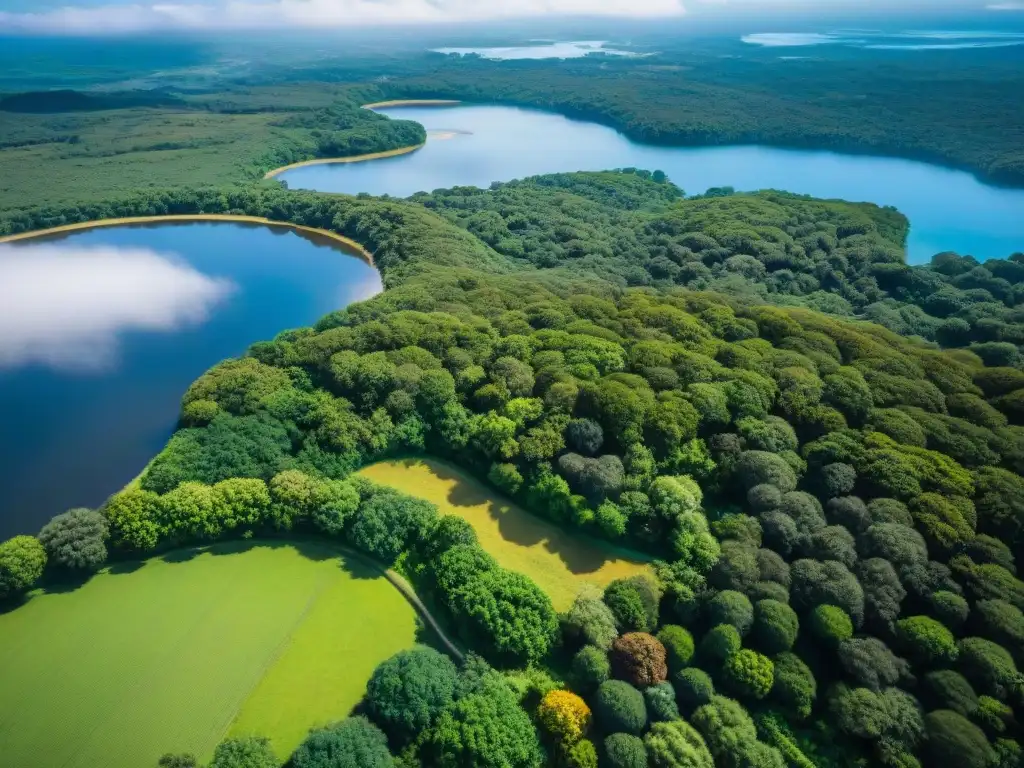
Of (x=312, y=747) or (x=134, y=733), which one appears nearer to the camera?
(x=312, y=747)

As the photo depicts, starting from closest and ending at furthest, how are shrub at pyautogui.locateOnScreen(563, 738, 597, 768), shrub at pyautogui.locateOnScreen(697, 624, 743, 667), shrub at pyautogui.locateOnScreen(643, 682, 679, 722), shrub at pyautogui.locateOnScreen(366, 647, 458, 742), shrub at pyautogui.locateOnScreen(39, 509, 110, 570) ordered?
shrub at pyautogui.locateOnScreen(563, 738, 597, 768) < shrub at pyautogui.locateOnScreen(366, 647, 458, 742) < shrub at pyautogui.locateOnScreen(643, 682, 679, 722) < shrub at pyautogui.locateOnScreen(697, 624, 743, 667) < shrub at pyautogui.locateOnScreen(39, 509, 110, 570)

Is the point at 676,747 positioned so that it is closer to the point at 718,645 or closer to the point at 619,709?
the point at 619,709

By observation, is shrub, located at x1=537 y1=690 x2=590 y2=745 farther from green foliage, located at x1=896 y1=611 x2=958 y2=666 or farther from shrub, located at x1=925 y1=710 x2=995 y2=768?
green foliage, located at x1=896 y1=611 x2=958 y2=666

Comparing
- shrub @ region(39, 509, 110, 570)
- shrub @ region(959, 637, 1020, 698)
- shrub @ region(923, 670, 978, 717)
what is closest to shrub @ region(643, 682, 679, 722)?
shrub @ region(923, 670, 978, 717)

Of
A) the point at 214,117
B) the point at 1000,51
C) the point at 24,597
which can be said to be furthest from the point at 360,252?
the point at 1000,51

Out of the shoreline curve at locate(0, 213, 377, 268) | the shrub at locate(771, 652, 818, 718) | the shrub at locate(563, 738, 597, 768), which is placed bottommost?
the shoreline curve at locate(0, 213, 377, 268)

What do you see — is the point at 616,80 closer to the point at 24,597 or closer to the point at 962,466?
the point at 962,466
